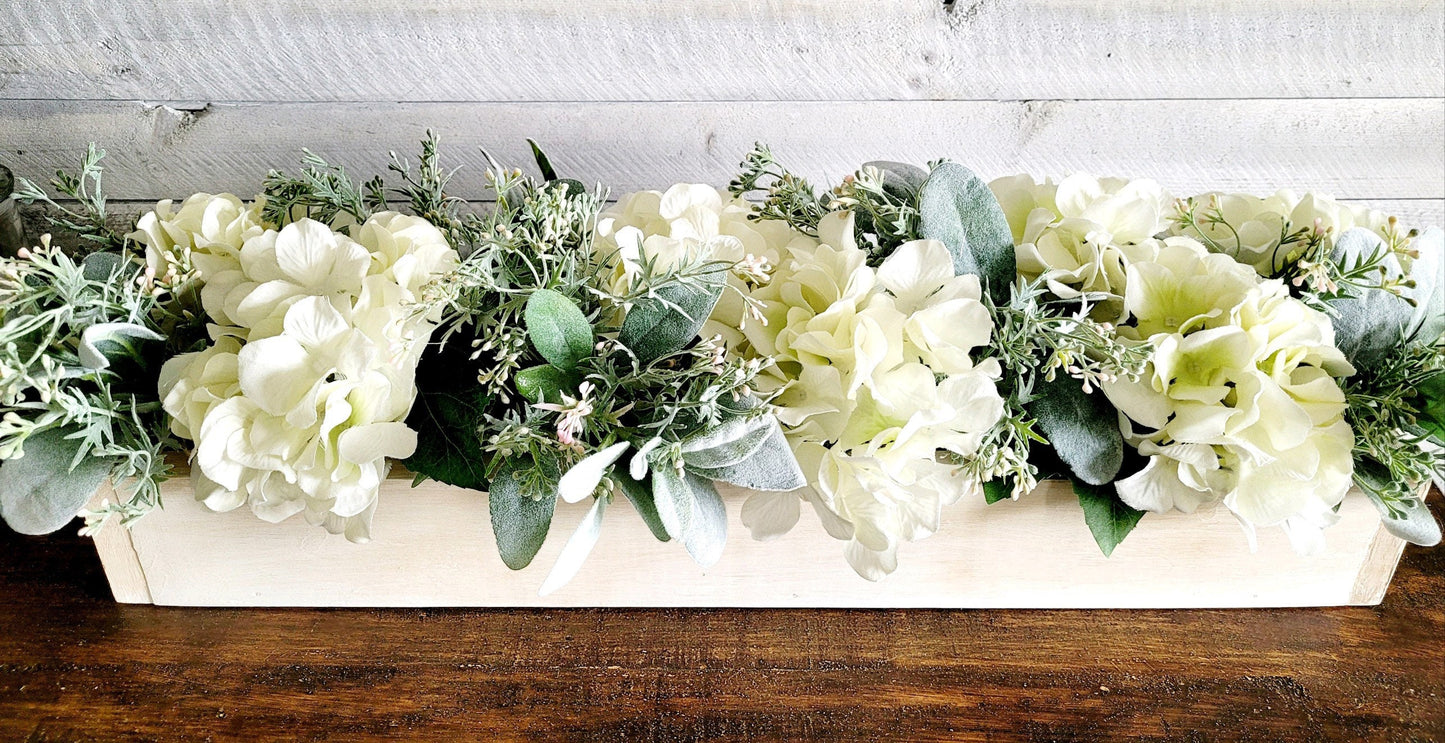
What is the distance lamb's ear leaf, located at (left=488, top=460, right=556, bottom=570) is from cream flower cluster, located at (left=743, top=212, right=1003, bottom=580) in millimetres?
150

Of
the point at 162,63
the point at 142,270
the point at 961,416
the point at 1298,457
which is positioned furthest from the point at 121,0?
the point at 1298,457

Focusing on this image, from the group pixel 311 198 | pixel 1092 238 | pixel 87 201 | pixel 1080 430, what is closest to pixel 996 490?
pixel 1080 430

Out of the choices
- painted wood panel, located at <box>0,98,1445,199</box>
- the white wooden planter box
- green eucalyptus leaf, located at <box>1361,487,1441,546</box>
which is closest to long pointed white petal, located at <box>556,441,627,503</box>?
the white wooden planter box

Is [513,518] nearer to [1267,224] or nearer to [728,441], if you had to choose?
[728,441]


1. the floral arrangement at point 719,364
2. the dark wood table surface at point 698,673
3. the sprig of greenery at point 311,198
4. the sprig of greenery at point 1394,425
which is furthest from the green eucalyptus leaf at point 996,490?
the sprig of greenery at point 311,198

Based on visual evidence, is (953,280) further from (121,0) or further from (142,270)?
(121,0)

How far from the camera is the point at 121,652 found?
563 mm

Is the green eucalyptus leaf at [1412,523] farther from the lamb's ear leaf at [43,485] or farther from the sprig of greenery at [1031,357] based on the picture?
the lamb's ear leaf at [43,485]

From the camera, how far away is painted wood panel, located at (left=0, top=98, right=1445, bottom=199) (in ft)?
2.29

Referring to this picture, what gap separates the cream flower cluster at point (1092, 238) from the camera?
53 cm

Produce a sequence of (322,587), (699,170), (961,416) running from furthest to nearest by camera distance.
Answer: (699,170)
(322,587)
(961,416)

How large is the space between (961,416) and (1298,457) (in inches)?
8.0

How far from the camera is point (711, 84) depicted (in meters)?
0.70

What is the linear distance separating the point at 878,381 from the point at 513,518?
21 centimetres
